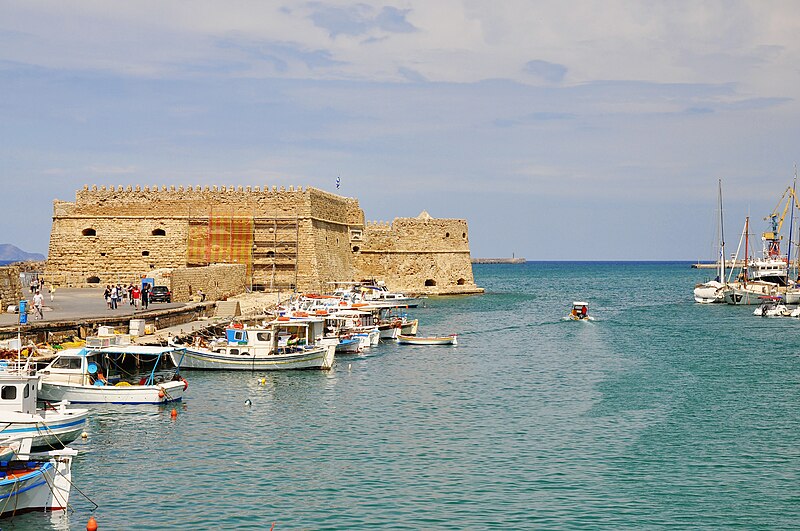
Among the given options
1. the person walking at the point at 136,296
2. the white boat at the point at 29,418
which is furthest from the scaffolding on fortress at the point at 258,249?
the white boat at the point at 29,418

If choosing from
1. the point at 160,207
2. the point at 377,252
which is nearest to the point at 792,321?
the point at 377,252

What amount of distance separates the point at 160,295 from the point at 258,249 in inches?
473

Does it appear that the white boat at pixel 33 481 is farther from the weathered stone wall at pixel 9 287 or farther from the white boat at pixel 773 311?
the white boat at pixel 773 311

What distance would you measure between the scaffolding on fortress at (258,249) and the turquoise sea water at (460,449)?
61.0 ft

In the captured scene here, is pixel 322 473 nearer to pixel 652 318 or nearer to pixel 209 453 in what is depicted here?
pixel 209 453

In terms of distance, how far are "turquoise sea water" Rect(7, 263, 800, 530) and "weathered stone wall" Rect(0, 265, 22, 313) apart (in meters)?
9.65

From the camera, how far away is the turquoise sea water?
51.4 ft

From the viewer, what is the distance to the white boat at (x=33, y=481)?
1433 cm

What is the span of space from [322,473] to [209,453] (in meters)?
2.72

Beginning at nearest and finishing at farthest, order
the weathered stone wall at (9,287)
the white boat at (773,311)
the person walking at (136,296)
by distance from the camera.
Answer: the weathered stone wall at (9,287) → the person walking at (136,296) → the white boat at (773,311)

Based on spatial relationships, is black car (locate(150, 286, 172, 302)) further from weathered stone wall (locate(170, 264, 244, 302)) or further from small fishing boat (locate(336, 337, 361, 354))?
small fishing boat (locate(336, 337, 361, 354))

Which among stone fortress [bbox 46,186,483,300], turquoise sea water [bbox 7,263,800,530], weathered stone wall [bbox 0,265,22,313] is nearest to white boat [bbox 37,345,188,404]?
turquoise sea water [bbox 7,263,800,530]

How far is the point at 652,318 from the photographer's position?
2249 inches

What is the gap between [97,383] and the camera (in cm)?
2427
